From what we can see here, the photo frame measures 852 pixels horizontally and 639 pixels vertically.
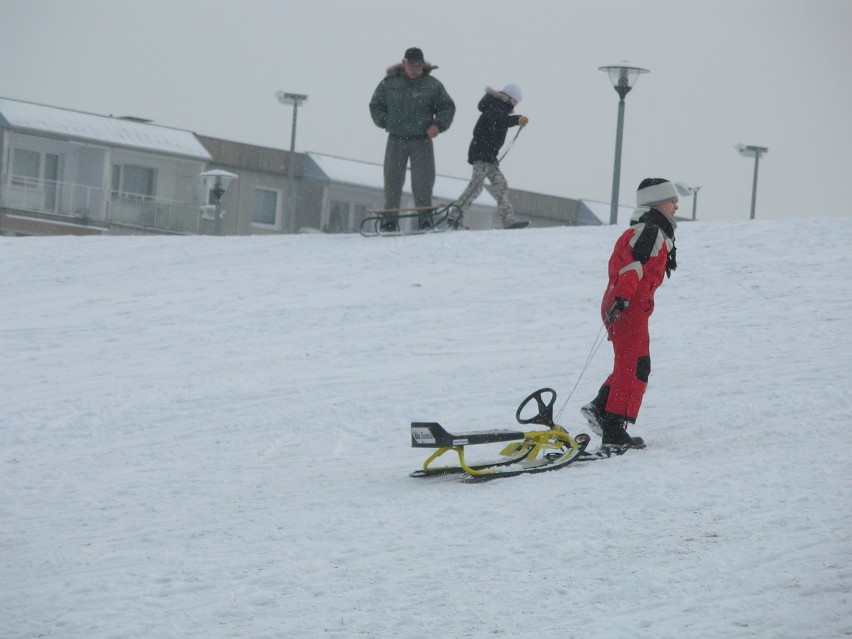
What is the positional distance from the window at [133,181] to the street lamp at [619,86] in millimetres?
25802

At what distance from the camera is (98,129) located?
40.1 m

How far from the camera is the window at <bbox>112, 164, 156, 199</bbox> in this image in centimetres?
4119

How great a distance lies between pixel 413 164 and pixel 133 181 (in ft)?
94.3

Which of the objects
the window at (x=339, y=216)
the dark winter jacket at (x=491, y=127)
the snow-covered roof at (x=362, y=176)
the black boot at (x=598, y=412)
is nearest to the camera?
the black boot at (x=598, y=412)

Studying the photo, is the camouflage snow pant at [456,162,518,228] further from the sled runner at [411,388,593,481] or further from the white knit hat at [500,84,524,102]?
the sled runner at [411,388,593,481]

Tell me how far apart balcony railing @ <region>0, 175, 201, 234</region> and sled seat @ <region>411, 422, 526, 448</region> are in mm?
33384

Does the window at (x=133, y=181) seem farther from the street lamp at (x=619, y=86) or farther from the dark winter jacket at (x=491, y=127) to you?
the dark winter jacket at (x=491, y=127)

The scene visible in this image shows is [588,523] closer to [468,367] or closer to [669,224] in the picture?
[669,224]

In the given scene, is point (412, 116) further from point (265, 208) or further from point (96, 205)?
point (265, 208)

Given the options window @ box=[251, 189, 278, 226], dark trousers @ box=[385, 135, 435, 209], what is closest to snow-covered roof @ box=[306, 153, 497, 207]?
window @ box=[251, 189, 278, 226]

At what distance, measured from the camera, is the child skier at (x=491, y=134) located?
14.3 m

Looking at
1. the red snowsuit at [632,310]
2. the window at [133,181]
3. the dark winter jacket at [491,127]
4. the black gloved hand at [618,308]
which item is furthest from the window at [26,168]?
the black gloved hand at [618,308]

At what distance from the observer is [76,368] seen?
31.8 ft

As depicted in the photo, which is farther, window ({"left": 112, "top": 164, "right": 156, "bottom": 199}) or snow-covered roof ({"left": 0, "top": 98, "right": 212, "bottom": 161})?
window ({"left": 112, "top": 164, "right": 156, "bottom": 199})
